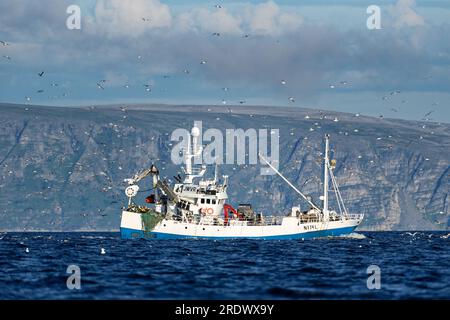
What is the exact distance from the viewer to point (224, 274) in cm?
11350

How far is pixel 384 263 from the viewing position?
133125 mm

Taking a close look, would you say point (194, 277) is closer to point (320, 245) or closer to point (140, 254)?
point (140, 254)

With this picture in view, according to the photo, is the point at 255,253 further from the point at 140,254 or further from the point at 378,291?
the point at 378,291

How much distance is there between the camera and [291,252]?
158250 mm

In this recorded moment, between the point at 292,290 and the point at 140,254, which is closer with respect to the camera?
the point at 292,290

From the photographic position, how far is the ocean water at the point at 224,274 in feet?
310

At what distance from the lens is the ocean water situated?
94375mm
